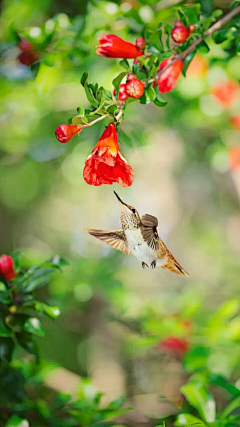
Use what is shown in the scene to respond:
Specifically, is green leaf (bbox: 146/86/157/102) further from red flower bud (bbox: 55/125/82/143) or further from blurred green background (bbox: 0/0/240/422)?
blurred green background (bbox: 0/0/240/422)

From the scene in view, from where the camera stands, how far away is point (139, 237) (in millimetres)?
604

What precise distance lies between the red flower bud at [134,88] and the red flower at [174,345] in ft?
1.73

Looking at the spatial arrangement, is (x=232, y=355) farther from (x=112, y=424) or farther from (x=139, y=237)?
(x=139, y=237)

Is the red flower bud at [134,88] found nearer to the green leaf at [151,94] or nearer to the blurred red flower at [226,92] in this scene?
the green leaf at [151,94]

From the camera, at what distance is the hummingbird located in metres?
0.60

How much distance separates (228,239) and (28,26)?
0.64 m

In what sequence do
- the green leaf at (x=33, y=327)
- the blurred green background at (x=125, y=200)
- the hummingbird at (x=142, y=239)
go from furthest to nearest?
the blurred green background at (x=125, y=200) → the green leaf at (x=33, y=327) → the hummingbird at (x=142, y=239)

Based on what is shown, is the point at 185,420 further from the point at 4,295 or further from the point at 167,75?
the point at 167,75

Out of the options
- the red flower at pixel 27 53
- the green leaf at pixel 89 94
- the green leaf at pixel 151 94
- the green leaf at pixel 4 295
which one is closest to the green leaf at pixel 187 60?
the green leaf at pixel 151 94

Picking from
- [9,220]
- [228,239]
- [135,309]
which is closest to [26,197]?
[9,220]

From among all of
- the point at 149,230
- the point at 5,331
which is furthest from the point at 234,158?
the point at 5,331

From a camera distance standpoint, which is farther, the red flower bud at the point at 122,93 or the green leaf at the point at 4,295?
the green leaf at the point at 4,295

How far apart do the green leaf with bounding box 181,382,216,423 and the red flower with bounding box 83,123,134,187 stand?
41 centimetres

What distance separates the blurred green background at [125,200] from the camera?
32.2 inches
